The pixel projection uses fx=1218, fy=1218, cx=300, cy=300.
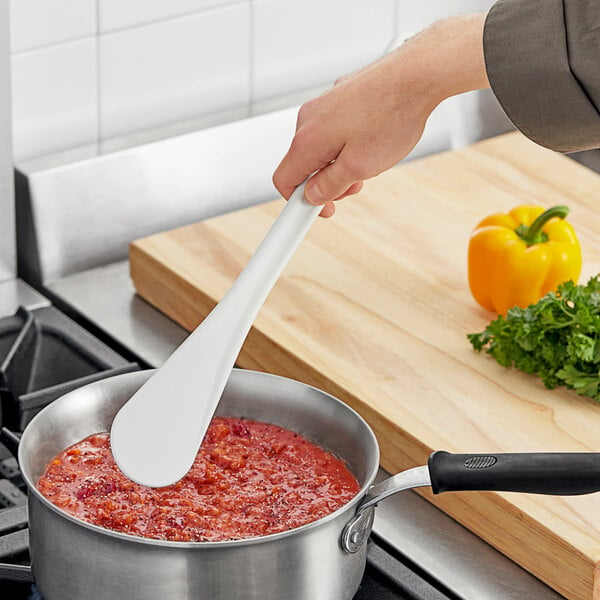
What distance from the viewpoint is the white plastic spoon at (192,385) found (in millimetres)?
950

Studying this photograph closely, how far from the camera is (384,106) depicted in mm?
973

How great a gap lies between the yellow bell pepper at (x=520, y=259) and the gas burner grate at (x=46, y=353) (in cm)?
41

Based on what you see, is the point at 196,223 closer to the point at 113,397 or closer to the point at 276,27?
the point at 276,27

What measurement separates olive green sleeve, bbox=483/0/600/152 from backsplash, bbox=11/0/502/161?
691 mm

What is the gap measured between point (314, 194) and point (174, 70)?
26.6 inches

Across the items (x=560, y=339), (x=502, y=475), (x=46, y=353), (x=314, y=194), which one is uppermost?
(x=314, y=194)

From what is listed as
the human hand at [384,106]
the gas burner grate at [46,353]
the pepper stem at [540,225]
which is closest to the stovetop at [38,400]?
the gas burner grate at [46,353]

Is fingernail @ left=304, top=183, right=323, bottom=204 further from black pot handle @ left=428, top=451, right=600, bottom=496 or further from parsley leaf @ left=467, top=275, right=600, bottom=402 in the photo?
parsley leaf @ left=467, top=275, right=600, bottom=402

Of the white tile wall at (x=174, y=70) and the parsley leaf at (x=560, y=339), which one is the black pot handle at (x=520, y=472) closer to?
the parsley leaf at (x=560, y=339)

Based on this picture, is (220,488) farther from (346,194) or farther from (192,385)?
(346,194)

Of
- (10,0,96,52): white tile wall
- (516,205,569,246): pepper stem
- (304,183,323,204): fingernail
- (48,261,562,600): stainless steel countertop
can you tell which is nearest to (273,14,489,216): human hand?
(304,183,323,204): fingernail

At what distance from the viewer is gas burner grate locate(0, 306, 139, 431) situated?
4.35ft

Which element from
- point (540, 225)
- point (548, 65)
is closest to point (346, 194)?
point (548, 65)

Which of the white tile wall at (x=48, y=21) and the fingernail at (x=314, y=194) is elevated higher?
the fingernail at (x=314, y=194)
